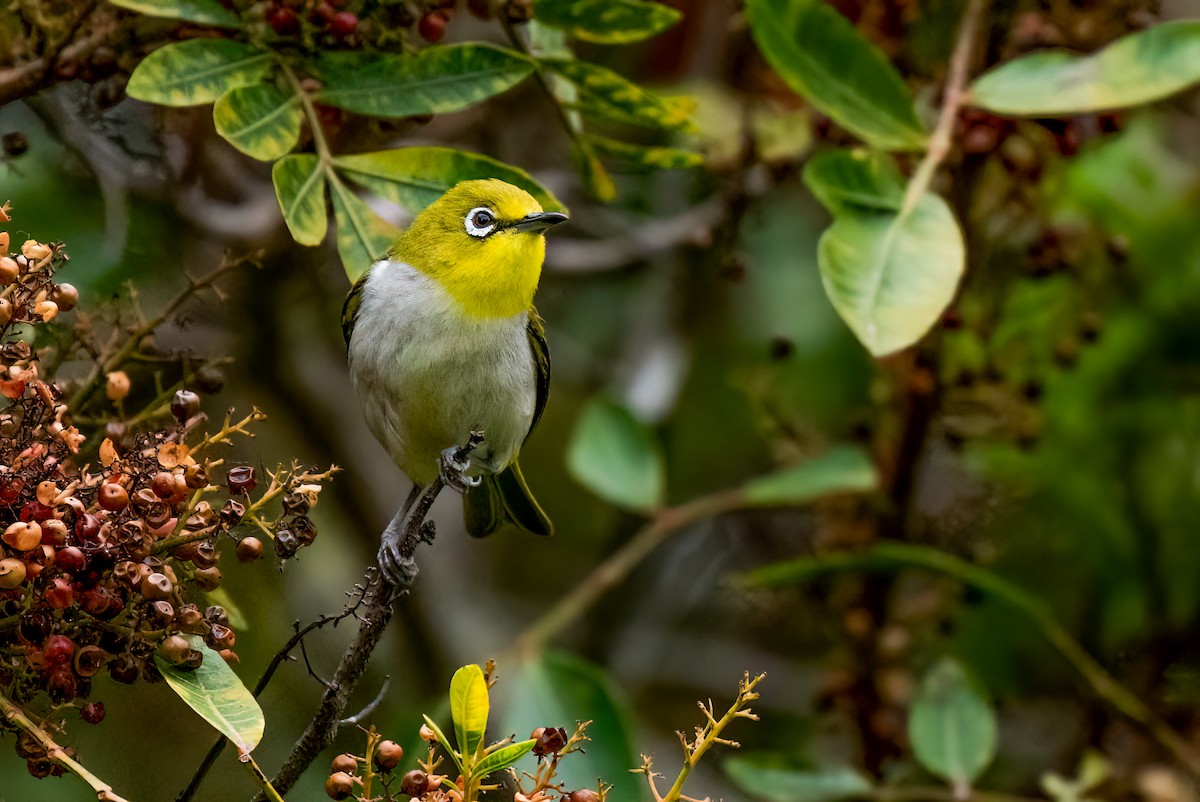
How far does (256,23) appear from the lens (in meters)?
1.83

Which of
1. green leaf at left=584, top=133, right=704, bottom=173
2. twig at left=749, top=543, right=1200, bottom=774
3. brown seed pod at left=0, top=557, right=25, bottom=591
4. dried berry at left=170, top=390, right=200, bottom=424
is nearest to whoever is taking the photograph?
brown seed pod at left=0, top=557, right=25, bottom=591

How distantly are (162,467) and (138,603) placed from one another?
134 mm

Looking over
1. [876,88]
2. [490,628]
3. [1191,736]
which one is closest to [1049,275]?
[876,88]

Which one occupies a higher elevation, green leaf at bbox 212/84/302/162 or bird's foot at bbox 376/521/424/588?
green leaf at bbox 212/84/302/162

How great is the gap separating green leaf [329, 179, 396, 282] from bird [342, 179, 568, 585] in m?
0.23

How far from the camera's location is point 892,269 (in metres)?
1.86

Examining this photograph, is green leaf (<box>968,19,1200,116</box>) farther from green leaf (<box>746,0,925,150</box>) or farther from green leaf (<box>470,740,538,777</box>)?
green leaf (<box>470,740,538,777</box>)

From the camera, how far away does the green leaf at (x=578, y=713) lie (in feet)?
7.64

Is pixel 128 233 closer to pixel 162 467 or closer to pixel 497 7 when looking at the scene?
pixel 497 7

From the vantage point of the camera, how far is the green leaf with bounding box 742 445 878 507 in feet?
9.24

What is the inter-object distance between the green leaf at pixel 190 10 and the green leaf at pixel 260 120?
11cm

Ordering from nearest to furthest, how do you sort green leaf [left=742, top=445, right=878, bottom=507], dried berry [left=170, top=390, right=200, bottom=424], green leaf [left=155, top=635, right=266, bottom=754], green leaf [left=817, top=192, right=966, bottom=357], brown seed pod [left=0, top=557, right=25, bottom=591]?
brown seed pod [left=0, top=557, right=25, bottom=591] < green leaf [left=155, top=635, right=266, bottom=754] < dried berry [left=170, top=390, right=200, bottom=424] < green leaf [left=817, top=192, right=966, bottom=357] < green leaf [left=742, top=445, right=878, bottom=507]

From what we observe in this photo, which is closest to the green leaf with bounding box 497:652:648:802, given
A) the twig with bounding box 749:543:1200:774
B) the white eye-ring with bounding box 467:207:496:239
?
the twig with bounding box 749:543:1200:774

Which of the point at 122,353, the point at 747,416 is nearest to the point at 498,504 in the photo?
the point at 122,353
